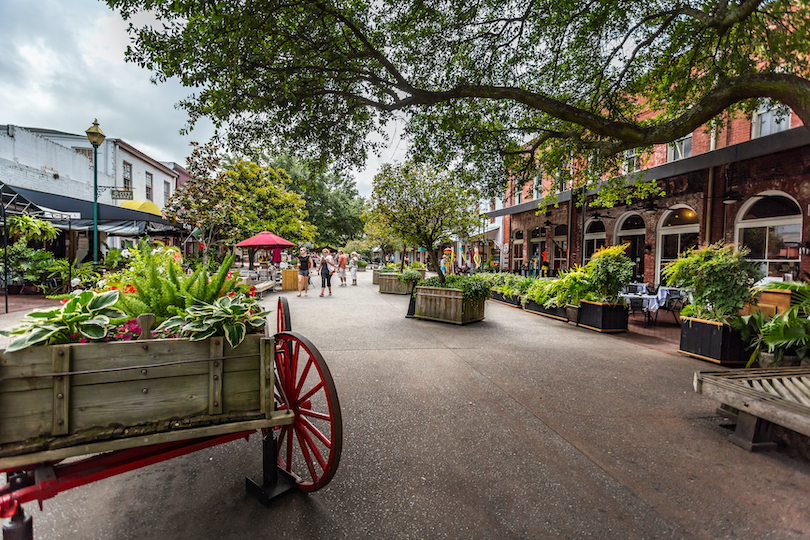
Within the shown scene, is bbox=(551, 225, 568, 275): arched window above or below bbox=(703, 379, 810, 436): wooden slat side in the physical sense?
above

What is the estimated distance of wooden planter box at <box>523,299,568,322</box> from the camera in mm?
9367

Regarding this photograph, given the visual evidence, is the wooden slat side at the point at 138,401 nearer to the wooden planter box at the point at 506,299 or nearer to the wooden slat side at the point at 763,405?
the wooden slat side at the point at 763,405

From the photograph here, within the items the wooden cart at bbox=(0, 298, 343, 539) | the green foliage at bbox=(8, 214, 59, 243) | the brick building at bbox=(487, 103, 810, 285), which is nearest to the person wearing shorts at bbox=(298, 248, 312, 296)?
the green foliage at bbox=(8, 214, 59, 243)

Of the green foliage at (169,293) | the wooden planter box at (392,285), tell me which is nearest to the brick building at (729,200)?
the wooden planter box at (392,285)

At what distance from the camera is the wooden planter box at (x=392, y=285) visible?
15.7 m

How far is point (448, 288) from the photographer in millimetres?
8859

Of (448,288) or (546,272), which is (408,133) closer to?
(448,288)

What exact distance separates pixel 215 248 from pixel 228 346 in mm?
18308

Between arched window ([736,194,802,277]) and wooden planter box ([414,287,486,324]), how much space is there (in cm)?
748

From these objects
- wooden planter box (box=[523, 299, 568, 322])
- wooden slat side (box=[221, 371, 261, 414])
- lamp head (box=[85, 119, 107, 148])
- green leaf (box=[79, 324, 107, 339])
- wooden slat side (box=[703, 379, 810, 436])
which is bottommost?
wooden planter box (box=[523, 299, 568, 322])

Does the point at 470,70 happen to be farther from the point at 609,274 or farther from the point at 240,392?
the point at 240,392

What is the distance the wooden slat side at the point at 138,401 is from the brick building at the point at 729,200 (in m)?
8.14

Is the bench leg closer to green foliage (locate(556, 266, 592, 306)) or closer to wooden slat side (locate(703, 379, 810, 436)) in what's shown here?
wooden slat side (locate(703, 379, 810, 436))

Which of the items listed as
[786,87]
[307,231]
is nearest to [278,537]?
[786,87]
